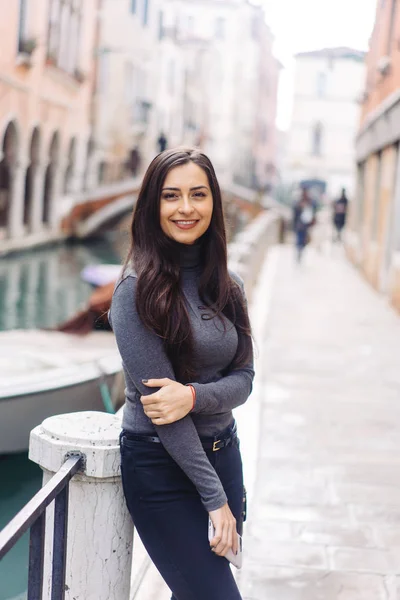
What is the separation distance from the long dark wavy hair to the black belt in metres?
0.15

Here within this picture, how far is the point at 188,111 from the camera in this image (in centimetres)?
4038

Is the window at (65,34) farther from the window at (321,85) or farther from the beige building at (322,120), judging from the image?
the window at (321,85)

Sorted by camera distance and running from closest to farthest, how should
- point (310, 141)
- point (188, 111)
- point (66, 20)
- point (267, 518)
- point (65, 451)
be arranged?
1. point (65, 451)
2. point (267, 518)
3. point (66, 20)
4. point (188, 111)
5. point (310, 141)

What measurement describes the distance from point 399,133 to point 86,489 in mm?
9402

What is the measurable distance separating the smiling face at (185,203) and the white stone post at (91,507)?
545 mm

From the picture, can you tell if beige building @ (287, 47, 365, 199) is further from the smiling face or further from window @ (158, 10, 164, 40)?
the smiling face

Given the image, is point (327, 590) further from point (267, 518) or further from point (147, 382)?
Result: point (147, 382)

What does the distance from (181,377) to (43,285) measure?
48.1 ft

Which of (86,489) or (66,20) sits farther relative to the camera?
(66,20)

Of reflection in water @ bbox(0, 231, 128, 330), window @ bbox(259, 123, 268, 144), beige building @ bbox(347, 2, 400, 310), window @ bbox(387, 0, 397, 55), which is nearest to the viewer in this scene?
beige building @ bbox(347, 2, 400, 310)

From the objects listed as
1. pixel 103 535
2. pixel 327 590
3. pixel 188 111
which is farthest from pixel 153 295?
pixel 188 111

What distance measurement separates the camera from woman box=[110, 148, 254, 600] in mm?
1848

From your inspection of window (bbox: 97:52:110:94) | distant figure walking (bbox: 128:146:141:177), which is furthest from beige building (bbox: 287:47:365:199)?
window (bbox: 97:52:110:94)

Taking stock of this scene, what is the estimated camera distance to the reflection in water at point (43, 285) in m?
13.2
